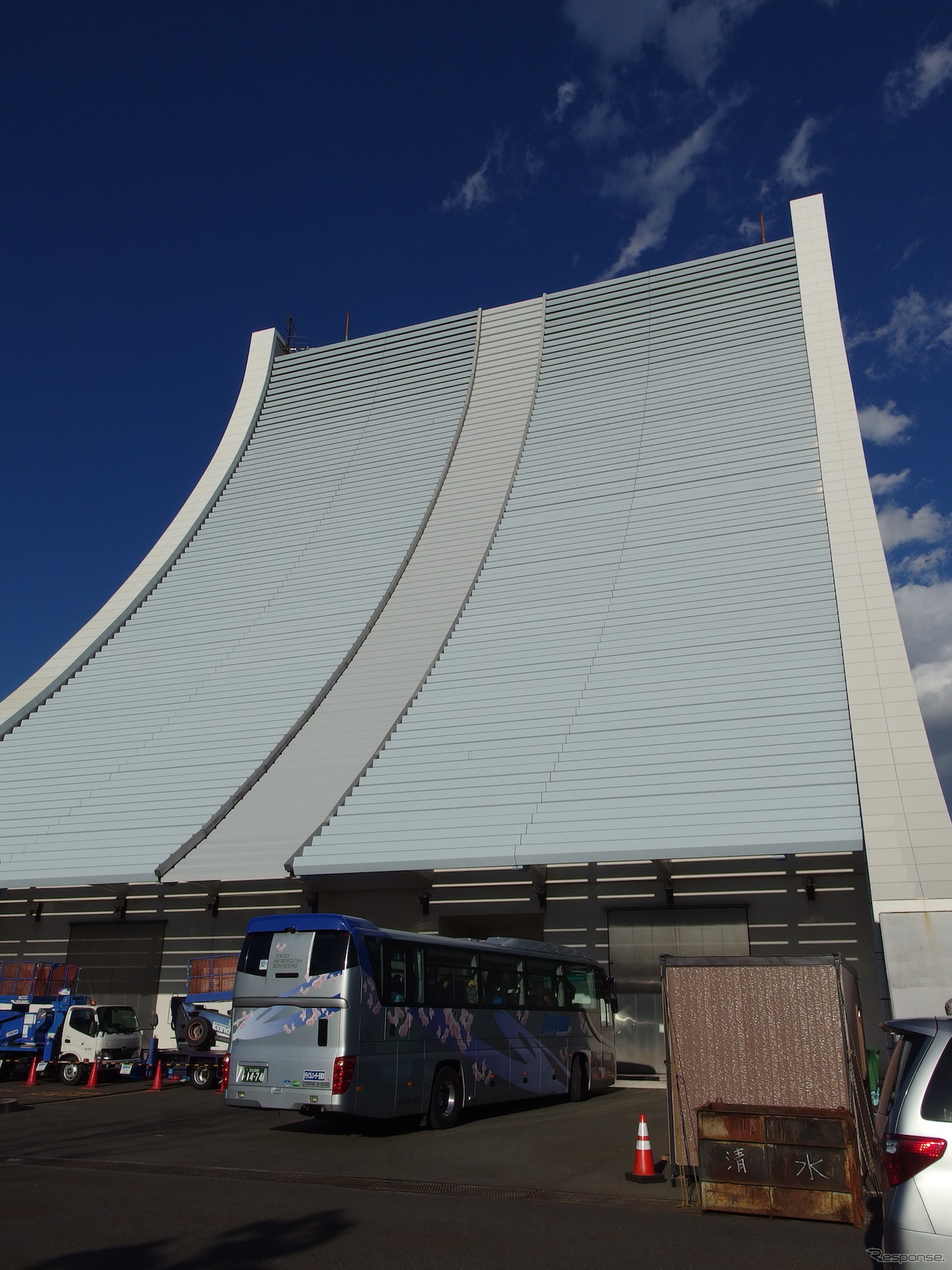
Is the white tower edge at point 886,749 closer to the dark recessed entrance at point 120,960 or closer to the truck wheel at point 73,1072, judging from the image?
the truck wheel at point 73,1072

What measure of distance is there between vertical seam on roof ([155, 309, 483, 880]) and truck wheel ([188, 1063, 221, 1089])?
318 cm

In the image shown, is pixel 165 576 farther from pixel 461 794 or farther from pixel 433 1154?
pixel 433 1154

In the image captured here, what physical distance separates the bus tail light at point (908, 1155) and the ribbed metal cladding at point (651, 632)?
8995 mm

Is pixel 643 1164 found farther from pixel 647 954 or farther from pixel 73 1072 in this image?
pixel 73 1072

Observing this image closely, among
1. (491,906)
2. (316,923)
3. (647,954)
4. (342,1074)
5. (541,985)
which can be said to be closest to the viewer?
(342,1074)

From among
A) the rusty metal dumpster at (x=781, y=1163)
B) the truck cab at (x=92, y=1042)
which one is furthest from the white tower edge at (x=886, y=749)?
the truck cab at (x=92, y=1042)

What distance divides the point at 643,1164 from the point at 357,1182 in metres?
2.46

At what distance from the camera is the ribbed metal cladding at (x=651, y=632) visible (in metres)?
14.6

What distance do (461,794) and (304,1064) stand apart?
6549mm

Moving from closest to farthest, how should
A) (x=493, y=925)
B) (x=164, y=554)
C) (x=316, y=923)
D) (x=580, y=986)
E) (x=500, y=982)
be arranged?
1. (x=316, y=923)
2. (x=500, y=982)
3. (x=580, y=986)
4. (x=493, y=925)
5. (x=164, y=554)

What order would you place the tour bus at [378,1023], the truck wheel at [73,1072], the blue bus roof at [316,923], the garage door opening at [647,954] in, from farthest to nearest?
the garage door opening at [647,954] < the truck wheel at [73,1072] < the blue bus roof at [316,923] < the tour bus at [378,1023]

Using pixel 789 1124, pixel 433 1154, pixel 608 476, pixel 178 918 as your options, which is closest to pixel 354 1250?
pixel 789 1124

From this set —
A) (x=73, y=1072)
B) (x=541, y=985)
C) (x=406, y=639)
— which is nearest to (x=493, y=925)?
(x=541, y=985)

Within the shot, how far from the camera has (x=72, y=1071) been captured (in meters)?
15.8
